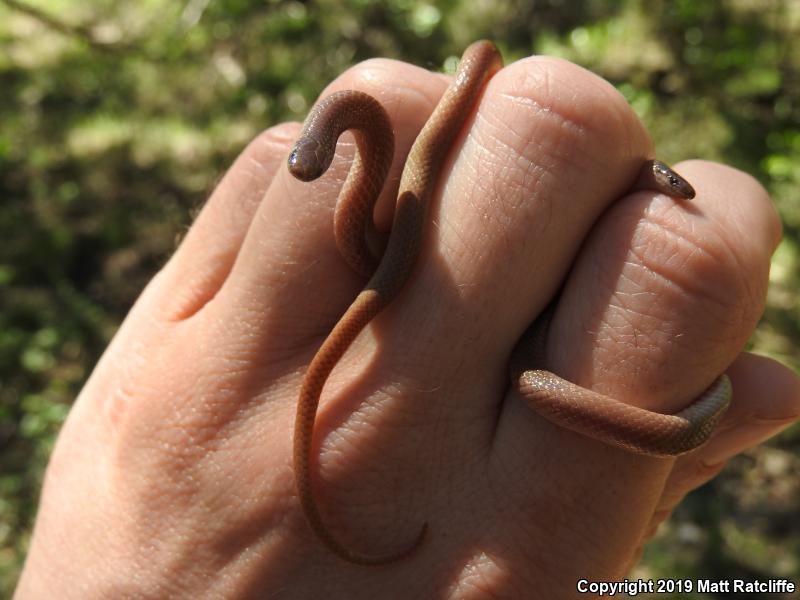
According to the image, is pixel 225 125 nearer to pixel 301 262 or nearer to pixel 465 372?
pixel 301 262

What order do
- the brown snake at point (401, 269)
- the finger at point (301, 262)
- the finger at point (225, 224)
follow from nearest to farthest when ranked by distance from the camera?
the brown snake at point (401, 269) < the finger at point (301, 262) < the finger at point (225, 224)

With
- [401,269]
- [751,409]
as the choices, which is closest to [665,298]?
[751,409]

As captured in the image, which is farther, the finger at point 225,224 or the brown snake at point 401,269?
the finger at point 225,224

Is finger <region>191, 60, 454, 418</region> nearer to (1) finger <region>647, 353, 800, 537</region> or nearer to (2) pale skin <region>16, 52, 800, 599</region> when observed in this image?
(2) pale skin <region>16, 52, 800, 599</region>

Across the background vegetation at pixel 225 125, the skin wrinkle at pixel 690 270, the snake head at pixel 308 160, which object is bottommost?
the background vegetation at pixel 225 125

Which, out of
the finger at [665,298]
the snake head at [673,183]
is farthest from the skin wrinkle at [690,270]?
the snake head at [673,183]

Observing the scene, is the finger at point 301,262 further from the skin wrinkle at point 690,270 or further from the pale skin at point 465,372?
the skin wrinkle at point 690,270

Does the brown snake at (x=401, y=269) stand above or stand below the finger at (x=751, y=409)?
above

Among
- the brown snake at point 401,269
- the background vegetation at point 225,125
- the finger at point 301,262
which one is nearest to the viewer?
the brown snake at point 401,269
